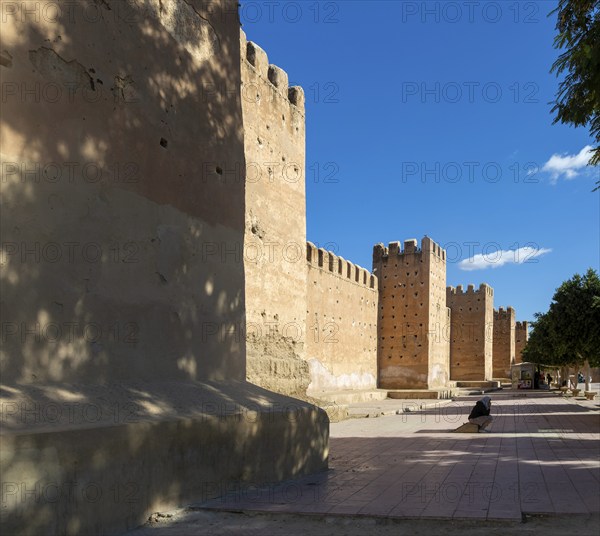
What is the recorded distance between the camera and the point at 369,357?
96.4 ft

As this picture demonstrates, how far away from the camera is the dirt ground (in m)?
4.27

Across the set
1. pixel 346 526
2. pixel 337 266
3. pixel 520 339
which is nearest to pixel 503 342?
pixel 520 339

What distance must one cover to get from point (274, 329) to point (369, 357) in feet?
48.7

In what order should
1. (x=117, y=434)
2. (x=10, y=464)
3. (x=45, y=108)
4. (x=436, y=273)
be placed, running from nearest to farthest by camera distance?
(x=10, y=464) → (x=117, y=434) → (x=45, y=108) → (x=436, y=273)

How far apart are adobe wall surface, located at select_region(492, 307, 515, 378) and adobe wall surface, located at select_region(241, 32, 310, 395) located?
3776 centimetres

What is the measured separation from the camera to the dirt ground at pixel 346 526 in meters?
4.27

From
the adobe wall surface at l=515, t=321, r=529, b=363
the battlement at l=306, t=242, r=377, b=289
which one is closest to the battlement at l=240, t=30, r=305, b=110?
the battlement at l=306, t=242, r=377, b=289

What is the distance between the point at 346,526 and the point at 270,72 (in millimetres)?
13742

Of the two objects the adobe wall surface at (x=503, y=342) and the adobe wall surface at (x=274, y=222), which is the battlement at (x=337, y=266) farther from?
the adobe wall surface at (x=503, y=342)

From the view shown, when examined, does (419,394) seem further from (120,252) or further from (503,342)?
(503,342)

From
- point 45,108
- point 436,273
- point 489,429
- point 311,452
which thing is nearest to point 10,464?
point 45,108

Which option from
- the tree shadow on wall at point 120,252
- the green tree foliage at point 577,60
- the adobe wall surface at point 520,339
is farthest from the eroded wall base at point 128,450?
the adobe wall surface at point 520,339

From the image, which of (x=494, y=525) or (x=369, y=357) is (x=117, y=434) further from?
(x=369, y=357)

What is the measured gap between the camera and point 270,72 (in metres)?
16.1
